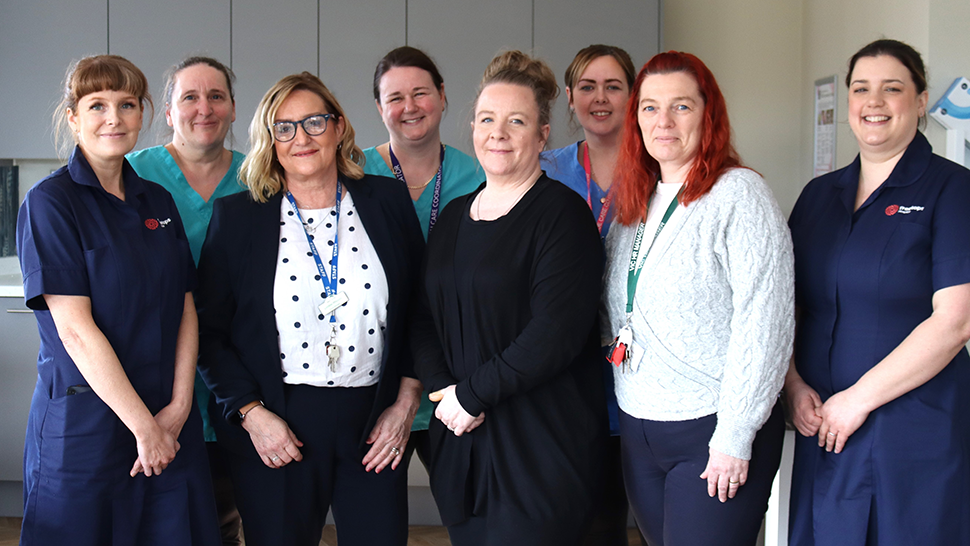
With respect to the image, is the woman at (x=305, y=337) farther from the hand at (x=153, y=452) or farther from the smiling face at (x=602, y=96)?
the smiling face at (x=602, y=96)

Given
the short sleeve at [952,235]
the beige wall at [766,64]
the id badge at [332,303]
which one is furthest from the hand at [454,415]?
the beige wall at [766,64]

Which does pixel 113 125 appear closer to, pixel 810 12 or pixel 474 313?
pixel 474 313

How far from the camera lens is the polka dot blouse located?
1.74 m

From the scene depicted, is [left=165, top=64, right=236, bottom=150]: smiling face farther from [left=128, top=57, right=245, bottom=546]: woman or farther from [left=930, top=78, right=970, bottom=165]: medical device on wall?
[left=930, top=78, right=970, bottom=165]: medical device on wall

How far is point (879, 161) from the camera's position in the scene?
1671 mm

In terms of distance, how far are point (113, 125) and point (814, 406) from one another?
67.8 inches

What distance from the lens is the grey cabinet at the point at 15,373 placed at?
343 centimetres

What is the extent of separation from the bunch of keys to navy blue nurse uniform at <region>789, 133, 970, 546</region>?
452 mm

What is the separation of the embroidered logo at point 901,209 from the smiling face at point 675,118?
0.45 m

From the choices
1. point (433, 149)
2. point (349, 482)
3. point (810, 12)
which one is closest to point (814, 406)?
point (349, 482)

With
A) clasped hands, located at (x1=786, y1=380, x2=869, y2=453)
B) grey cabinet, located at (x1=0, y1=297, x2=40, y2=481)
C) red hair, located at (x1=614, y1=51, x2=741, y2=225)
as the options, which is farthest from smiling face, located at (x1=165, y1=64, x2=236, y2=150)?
grey cabinet, located at (x1=0, y1=297, x2=40, y2=481)

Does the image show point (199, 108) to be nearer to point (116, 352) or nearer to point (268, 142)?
point (268, 142)

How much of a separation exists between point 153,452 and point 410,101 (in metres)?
1.21

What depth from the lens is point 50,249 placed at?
155 cm
